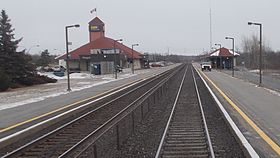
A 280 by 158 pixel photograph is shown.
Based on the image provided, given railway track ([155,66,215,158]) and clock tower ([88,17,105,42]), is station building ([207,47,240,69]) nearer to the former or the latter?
clock tower ([88,17,105,42])

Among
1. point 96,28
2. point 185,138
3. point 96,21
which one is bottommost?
point 185,138

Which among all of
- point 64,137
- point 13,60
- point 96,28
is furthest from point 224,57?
point 64,137

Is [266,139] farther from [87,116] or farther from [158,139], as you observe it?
[87,116]

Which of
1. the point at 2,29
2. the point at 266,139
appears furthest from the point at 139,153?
the point at 2,29

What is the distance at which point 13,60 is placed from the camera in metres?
45.9

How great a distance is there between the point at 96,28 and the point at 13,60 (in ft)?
260

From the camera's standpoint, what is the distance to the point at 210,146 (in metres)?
11.4

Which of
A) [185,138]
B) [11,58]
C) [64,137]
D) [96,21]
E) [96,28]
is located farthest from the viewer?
[96,28]

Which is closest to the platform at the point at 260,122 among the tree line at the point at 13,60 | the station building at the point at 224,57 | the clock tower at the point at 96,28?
the tree line at the point at 13,60

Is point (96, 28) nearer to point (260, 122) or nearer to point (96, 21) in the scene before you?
point (96, 21)

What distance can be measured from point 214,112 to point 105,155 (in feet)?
34.5

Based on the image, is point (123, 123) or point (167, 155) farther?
point (123, 123)

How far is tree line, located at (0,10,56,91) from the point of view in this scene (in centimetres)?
4528

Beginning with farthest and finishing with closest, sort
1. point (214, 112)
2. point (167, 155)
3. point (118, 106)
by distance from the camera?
point (118, 106)
point (214, 112)
point (167, 155)
